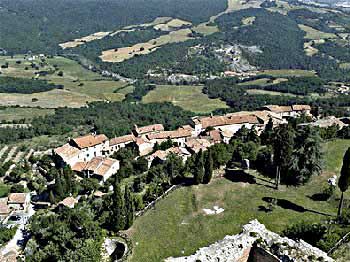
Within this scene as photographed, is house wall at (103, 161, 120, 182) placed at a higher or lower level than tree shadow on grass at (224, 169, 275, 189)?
lower

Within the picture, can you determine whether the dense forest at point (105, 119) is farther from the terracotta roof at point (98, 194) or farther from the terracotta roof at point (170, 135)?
the terracotta roof at point (98, 194)

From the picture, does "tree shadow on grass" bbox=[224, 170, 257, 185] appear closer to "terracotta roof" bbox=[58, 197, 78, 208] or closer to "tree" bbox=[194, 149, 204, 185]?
"tree" bbox=[194, 149, 204, 185]

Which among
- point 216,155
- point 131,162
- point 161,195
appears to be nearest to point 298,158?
point 216,155

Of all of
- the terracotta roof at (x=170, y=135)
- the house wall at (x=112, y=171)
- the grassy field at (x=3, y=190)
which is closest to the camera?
Answer: the house wall at (x=112, y=171)

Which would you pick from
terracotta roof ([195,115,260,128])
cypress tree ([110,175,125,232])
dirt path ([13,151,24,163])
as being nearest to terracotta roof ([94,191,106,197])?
cypress tree ([110,175,125,232])

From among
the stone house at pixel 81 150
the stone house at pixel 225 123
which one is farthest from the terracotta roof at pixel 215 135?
the stone house at pixel 81 150
